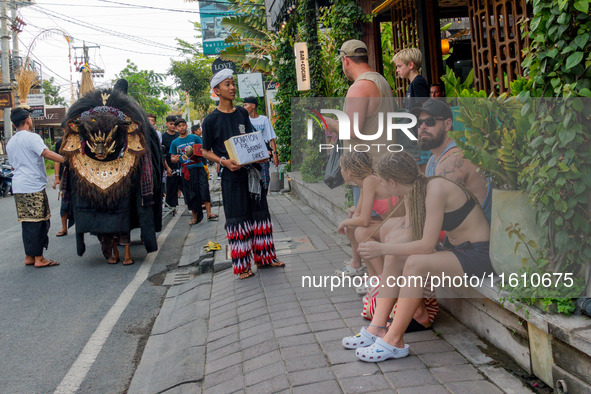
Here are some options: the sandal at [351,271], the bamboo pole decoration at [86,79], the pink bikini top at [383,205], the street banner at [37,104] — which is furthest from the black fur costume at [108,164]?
the street banner at [37,104]

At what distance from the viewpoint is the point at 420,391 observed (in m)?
2.82

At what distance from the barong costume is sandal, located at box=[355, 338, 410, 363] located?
247cm

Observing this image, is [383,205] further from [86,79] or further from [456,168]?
[86,79]

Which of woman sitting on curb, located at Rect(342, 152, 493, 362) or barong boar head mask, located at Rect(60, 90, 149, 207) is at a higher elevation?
barong boar head mask, located at Rect(60, 90, 149, 207)

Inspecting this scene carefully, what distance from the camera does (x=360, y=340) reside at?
339cm

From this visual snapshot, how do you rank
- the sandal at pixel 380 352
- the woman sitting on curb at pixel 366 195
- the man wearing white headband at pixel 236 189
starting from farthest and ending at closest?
the man wearing white headband at pixel 236 189 < the woman sitting on curb at pixel 366 195 < the sandal at pixel 380 352

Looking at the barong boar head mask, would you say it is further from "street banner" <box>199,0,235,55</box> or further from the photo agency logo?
"street banner" <box>199,0,235,55</box>

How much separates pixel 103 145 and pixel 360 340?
15.2ft

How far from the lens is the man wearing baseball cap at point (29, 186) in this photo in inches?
286

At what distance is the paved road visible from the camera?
3.94m

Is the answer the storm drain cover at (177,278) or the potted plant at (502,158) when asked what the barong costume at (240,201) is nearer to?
the storm drain cover at (177,278)

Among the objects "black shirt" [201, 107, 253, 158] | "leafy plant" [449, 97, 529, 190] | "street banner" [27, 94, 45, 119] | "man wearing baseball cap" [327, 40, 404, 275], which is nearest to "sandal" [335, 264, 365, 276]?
"man wearing baseball cap" [327, 40, 404, 275]

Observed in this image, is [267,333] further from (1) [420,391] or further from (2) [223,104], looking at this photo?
(2) [223,104]

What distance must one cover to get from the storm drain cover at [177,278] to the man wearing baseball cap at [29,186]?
178 centimetres
